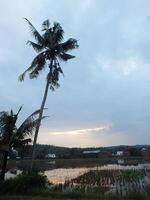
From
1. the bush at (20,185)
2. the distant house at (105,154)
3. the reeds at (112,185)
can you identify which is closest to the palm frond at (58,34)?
the reeds at (112,185)

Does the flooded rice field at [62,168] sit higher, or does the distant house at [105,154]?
the distant house at [105,154]

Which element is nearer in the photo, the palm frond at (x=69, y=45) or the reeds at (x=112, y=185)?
the reeds at (x=112, y=185)

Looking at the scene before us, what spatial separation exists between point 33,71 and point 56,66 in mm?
1676

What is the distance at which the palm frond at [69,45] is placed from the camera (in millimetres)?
28219

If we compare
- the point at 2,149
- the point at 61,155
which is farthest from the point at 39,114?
the point at 61,155

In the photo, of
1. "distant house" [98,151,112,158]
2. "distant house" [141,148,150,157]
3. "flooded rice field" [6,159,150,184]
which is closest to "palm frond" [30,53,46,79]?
"flooded rice field" [6,159,150,184]

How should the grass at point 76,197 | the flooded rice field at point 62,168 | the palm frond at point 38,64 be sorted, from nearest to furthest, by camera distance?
1. the grass at point 76,197
2. the palm frond at point 38,64
3. the flooded rice field at point 62,168

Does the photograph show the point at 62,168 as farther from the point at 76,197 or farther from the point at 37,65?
the point at 76,197

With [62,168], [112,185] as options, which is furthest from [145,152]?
[112,185]

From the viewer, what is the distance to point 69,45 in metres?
28.3

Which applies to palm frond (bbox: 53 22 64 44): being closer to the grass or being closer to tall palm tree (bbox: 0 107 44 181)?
tall palm tree (bbox: 0 107 44 181)

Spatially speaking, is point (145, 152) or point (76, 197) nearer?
point (76, 197)

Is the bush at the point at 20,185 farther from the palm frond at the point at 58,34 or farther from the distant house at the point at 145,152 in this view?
the distant house at the point at 145,152

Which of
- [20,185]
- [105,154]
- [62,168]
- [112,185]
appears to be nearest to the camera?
[20,185]
